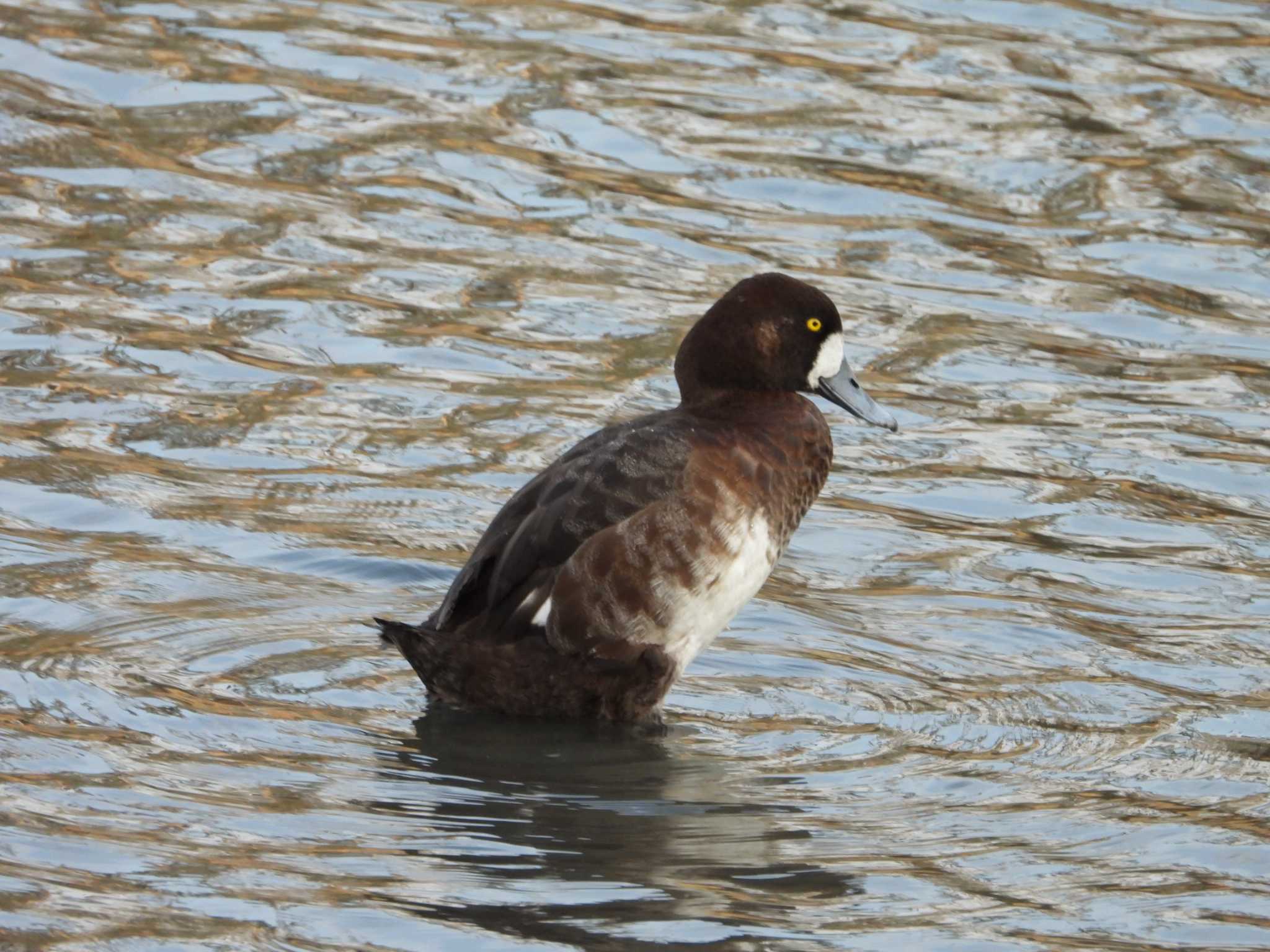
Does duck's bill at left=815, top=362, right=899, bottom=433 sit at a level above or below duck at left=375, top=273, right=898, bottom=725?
above

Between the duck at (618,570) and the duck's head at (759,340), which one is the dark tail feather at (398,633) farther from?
the duck's head at (759,340)

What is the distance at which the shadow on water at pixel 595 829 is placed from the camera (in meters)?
4.22

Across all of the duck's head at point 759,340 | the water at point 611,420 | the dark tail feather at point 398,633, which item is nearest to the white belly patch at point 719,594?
the water at point 611,420

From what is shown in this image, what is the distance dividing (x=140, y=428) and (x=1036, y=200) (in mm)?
4448

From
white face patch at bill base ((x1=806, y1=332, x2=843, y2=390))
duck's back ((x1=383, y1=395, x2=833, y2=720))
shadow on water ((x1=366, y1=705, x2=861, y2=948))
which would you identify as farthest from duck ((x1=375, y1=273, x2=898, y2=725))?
white face patch at bill base ((x1=806, y1=332, x2=843, y2=390))

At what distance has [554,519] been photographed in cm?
550

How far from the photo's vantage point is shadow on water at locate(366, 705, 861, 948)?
422 centimetres

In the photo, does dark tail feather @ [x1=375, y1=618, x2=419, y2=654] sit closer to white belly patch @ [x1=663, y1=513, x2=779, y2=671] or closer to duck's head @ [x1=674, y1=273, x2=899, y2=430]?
white belly patch @ [x1=663, y1=513, x2=779, y2=671]

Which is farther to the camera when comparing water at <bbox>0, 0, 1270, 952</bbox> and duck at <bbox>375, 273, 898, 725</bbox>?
duck at <bbox>375, 273, 898, 725</bbox>

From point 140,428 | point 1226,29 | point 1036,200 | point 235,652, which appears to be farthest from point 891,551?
point 1226,29

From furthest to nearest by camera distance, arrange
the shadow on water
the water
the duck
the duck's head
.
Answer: the duck's head, the duck, the water, the shadow on water

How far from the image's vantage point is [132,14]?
37.6 feet

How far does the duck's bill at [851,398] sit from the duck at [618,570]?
35 cm

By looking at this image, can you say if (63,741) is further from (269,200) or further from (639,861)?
(269,200)
